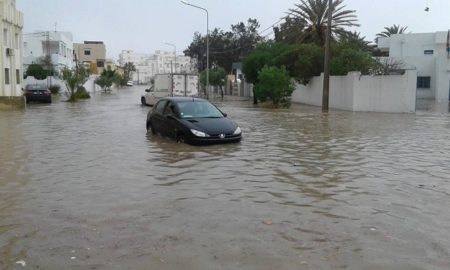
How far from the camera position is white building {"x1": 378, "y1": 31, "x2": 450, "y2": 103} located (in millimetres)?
47469

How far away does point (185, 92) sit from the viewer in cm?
3819

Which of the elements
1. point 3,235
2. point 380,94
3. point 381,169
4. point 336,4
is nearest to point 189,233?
point 3,235

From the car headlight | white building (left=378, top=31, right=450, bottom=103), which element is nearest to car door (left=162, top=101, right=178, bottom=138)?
the car headlight

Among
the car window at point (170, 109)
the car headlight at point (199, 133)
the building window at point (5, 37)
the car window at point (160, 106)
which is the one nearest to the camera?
the car headlight at point (199, 133)

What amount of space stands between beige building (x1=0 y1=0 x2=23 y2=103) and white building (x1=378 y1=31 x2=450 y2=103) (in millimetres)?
32028

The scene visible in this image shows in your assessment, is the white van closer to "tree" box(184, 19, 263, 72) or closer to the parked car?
the parked car

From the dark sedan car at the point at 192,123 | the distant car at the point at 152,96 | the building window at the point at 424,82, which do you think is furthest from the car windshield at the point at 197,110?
the building window at the point at 424,82

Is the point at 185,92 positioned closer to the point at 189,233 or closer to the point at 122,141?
the point at 122,141

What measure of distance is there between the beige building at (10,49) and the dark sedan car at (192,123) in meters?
22.2

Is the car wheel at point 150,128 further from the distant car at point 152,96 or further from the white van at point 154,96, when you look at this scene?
the distant car at point 152,96

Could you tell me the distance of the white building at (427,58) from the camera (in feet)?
156

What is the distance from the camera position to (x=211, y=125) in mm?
13945

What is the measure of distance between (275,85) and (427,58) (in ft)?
81.6

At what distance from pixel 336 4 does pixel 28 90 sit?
2552cm
